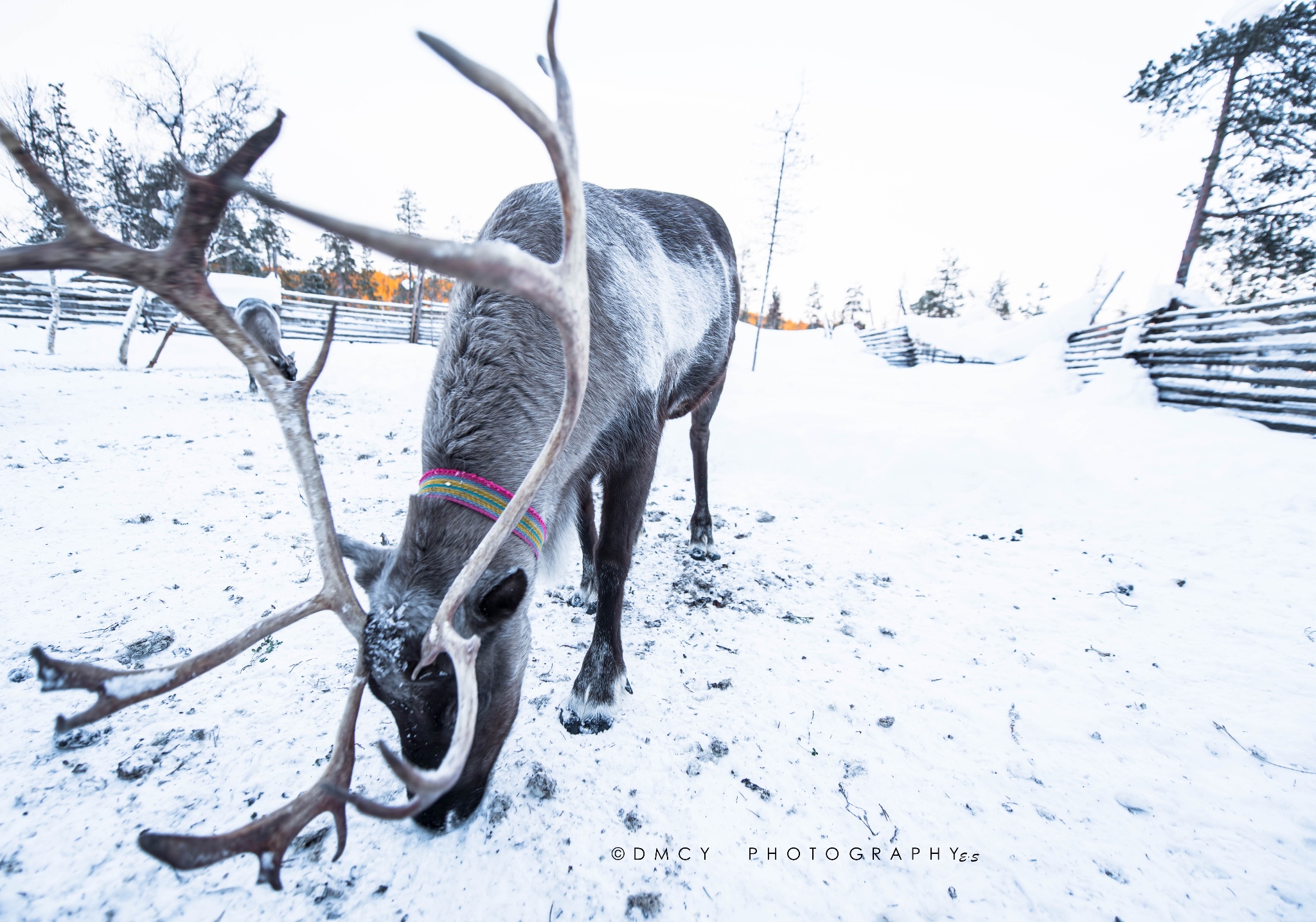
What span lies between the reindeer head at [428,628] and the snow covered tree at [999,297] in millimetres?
55436

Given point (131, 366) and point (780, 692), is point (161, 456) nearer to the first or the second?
point (780, 692)

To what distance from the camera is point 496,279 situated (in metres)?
1.02

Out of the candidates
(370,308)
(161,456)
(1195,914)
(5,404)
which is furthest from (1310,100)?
(370,308)

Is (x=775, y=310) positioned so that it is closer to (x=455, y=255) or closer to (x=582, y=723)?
(x=582, y=723)

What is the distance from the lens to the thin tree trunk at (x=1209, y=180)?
11547mm

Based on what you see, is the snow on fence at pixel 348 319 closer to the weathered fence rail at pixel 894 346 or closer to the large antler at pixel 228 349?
the large antler at pixel 228 349

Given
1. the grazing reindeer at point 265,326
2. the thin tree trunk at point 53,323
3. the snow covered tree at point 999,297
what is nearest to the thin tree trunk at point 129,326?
the thin tree trunk at point 53,323

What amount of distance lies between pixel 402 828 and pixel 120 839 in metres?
0.83

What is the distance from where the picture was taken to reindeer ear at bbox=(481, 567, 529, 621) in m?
1.52

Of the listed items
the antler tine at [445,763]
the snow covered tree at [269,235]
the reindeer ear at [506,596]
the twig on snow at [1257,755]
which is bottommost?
the twig on snow at [1257,755]

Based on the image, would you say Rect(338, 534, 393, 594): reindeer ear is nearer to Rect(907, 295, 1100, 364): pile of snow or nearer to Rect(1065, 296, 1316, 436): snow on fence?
Rect(1065, 296, 1316, 436): snow on fence

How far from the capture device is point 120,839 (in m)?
1.50

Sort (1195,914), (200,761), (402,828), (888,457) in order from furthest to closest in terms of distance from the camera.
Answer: (888,457), (200,761), (402,828), (1195,914)

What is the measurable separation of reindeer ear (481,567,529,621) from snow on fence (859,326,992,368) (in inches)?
723
